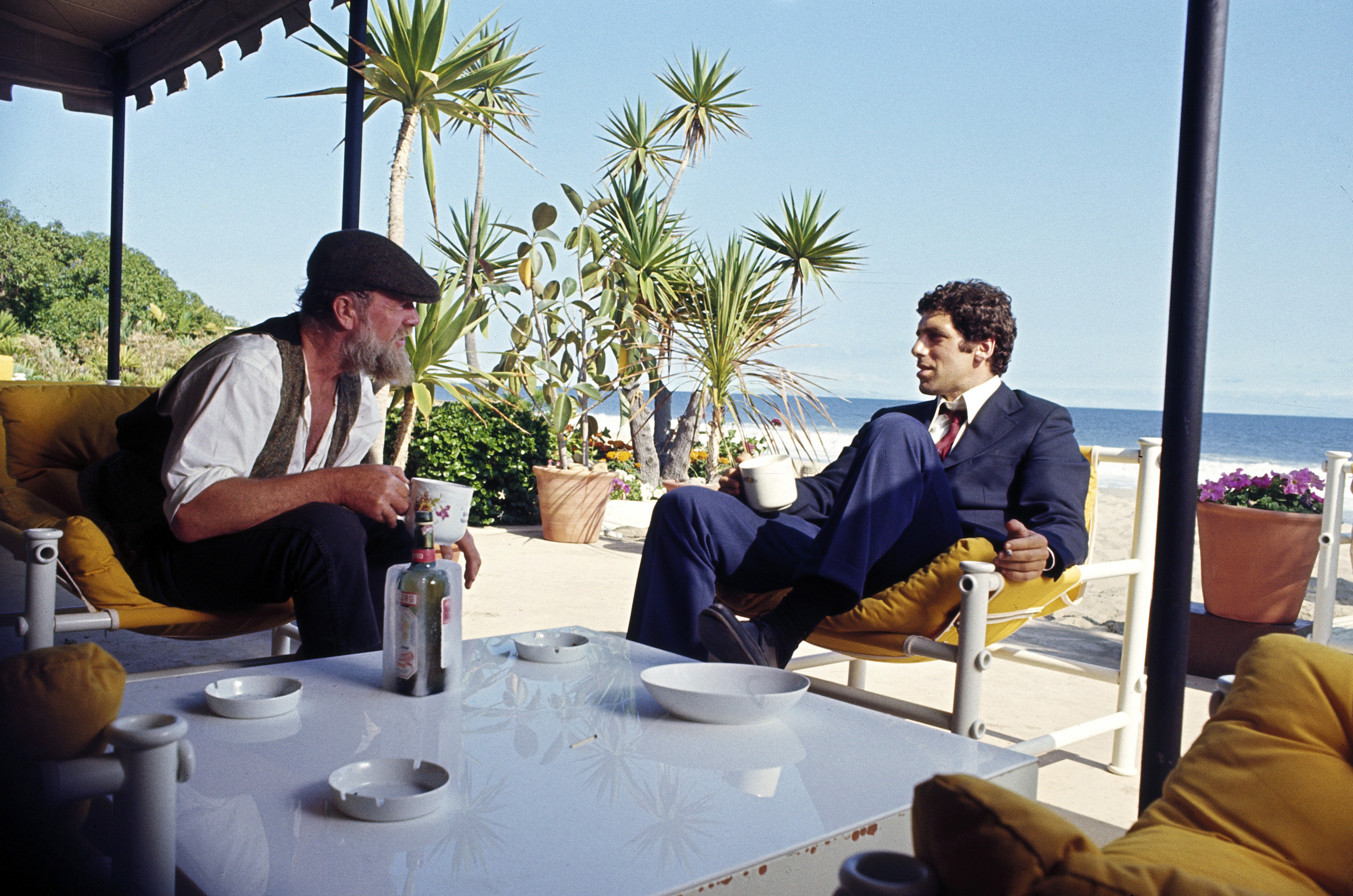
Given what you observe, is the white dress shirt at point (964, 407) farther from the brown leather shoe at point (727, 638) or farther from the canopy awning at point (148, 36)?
the canopy awning at point (148, 36)

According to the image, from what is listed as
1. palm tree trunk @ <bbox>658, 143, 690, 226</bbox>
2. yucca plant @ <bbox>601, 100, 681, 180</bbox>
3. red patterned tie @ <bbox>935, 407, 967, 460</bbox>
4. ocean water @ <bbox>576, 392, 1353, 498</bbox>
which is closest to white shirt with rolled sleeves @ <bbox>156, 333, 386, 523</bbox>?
red patterned tie @ <bbox>935, 407, 967, 460</bbox>

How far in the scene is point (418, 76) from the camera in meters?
4.78

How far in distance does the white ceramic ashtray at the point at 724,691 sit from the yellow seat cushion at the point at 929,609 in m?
0.75

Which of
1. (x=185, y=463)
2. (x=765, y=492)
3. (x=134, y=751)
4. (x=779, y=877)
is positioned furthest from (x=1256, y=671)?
(x=185, y=463)

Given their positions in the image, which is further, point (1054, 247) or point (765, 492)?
point (1054, 247)

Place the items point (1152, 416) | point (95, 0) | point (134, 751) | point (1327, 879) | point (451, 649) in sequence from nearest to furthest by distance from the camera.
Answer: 1. point (134, 751)
2. point (1327, 879)
3. point (451, 649)
4. point (95, 0)
5. point (1152, 416)

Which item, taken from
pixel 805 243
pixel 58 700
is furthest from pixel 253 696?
pixel 805 243

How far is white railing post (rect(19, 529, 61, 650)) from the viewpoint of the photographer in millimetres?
1631

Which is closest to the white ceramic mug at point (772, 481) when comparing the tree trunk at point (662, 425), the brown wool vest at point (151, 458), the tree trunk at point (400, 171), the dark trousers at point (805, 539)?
the dark trousers at point (805, 539)

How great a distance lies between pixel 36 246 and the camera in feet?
A: 2.94

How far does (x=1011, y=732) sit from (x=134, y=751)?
2.37m

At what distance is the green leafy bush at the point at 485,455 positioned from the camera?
19.7 ft

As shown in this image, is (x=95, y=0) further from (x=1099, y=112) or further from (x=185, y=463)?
(x=1099, y=112)

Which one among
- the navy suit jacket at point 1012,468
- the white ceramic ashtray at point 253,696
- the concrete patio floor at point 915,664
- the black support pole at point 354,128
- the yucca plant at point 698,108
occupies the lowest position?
the concrete patio floor at point 915,664
